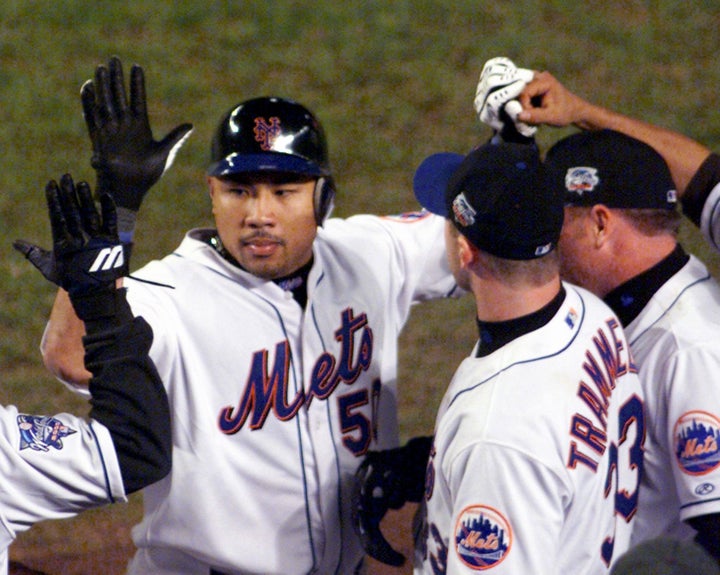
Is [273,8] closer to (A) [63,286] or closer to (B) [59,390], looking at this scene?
(B) [59,390]

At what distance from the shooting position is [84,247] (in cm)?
243

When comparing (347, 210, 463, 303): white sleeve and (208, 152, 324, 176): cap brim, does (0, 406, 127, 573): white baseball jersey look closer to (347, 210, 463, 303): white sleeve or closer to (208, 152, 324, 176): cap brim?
(208, 152, 324, 176): cap brim

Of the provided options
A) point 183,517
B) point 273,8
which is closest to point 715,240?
point 183,517

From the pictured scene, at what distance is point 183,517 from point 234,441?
0.24 m

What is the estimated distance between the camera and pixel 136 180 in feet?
8.70

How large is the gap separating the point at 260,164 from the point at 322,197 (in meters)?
0.23

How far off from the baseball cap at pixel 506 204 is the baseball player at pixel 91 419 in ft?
2.59

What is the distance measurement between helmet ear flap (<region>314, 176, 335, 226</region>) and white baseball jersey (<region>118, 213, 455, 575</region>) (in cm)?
16

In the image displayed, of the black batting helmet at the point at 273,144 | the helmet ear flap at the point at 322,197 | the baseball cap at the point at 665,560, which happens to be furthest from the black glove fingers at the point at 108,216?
the baseball cap at the point at 665,560

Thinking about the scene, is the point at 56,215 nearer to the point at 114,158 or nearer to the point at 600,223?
the point at 114,158

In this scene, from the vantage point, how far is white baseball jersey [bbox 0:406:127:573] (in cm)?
235

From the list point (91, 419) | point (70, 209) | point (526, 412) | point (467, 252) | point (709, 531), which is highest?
point (70, 209)

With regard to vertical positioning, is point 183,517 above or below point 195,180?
above

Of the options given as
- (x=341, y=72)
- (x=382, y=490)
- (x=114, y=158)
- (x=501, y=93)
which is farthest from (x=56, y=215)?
(x=341, y=72)
